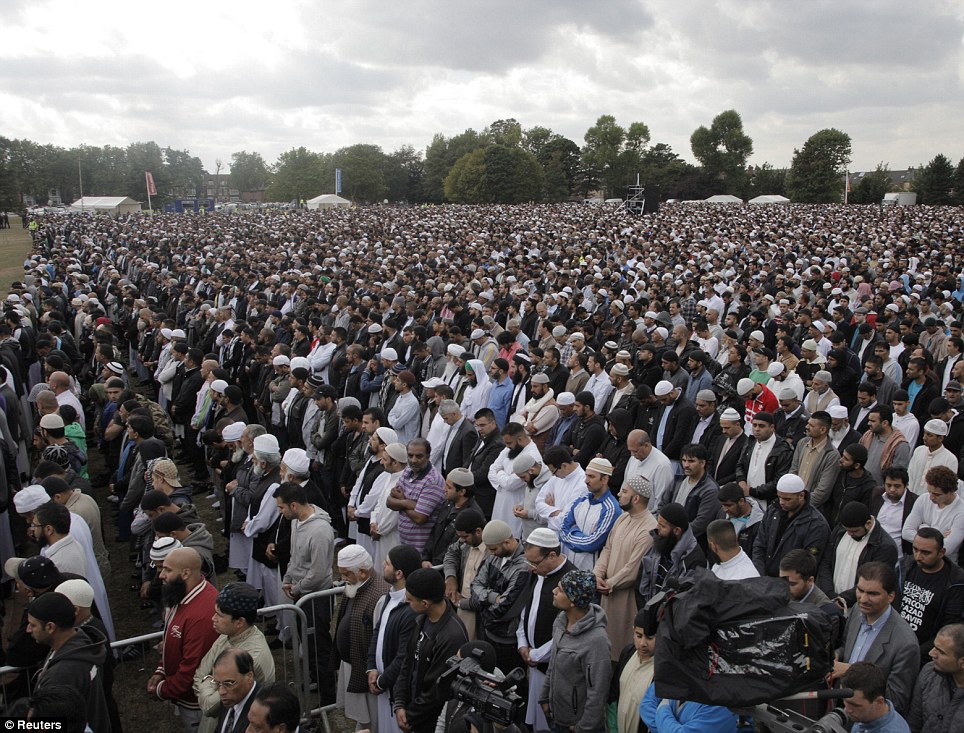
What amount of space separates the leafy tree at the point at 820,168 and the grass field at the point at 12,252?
63533mm

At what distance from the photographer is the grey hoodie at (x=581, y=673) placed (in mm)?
3895

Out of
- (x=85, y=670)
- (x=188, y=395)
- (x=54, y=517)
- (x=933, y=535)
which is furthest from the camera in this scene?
(x=188, y=395)

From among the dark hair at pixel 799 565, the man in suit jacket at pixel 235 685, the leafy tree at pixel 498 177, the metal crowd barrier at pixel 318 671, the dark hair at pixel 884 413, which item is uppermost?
the leafy tree at pixel 498 177

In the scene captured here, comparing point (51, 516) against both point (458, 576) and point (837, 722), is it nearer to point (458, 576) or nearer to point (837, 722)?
point (458, 576)

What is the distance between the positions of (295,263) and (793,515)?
813 inches

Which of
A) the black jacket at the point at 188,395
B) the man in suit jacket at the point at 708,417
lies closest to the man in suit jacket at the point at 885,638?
Answer: the man in suit jacket at the point at 708,417

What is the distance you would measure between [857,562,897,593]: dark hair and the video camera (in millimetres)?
1959

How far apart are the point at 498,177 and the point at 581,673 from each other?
64.9 meters

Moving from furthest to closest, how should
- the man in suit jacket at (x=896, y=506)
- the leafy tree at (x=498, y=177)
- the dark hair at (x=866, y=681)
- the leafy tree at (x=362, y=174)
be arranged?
the leafy tree at (x=362, y=174) < the leafy tree at (x=498, y=177) < the man in suit jacket at (x=896, y=506) < the dark hair at (x=866, y=681)

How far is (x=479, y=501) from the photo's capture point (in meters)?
6.72

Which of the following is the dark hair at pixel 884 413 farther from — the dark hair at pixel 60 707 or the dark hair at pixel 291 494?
the dark hair at pixel 60 707

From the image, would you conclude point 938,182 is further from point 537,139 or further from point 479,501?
point 479,501

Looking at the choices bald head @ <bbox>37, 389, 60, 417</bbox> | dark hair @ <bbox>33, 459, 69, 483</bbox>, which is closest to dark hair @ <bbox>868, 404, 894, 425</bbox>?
dark hair @ <bbox>33, 459, 69, 483</bbox>

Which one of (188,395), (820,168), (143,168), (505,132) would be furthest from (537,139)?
(188,395)
